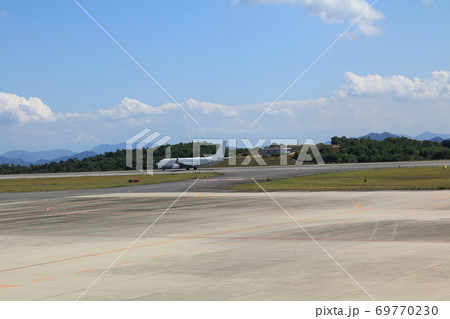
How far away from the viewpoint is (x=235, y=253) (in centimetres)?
2169

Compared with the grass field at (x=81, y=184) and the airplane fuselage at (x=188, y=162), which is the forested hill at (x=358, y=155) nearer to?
the airplane fuselage at (x=188, y=162)

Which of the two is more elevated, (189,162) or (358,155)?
(358,155)

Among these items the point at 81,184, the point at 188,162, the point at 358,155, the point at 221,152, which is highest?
the point at 221,152

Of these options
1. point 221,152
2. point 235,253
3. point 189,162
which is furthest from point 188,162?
point 235,253

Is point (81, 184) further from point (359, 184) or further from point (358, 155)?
point (358, 155)

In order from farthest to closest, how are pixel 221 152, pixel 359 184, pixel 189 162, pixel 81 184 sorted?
pixel 221 152
pixel 189 162
pixel 81 184
pixel 359 184

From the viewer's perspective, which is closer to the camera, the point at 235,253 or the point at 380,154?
the point at 235,253

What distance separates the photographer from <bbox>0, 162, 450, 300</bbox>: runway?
14.9 meters

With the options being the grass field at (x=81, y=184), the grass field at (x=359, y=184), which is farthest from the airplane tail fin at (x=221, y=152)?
the grass field at (x=359, y=184)

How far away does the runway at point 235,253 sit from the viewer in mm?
14930

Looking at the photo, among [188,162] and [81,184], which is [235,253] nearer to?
[81,184]

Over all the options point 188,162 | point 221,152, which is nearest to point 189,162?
point 188,162

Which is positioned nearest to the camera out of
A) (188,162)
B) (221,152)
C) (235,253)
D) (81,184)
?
(235,253)
